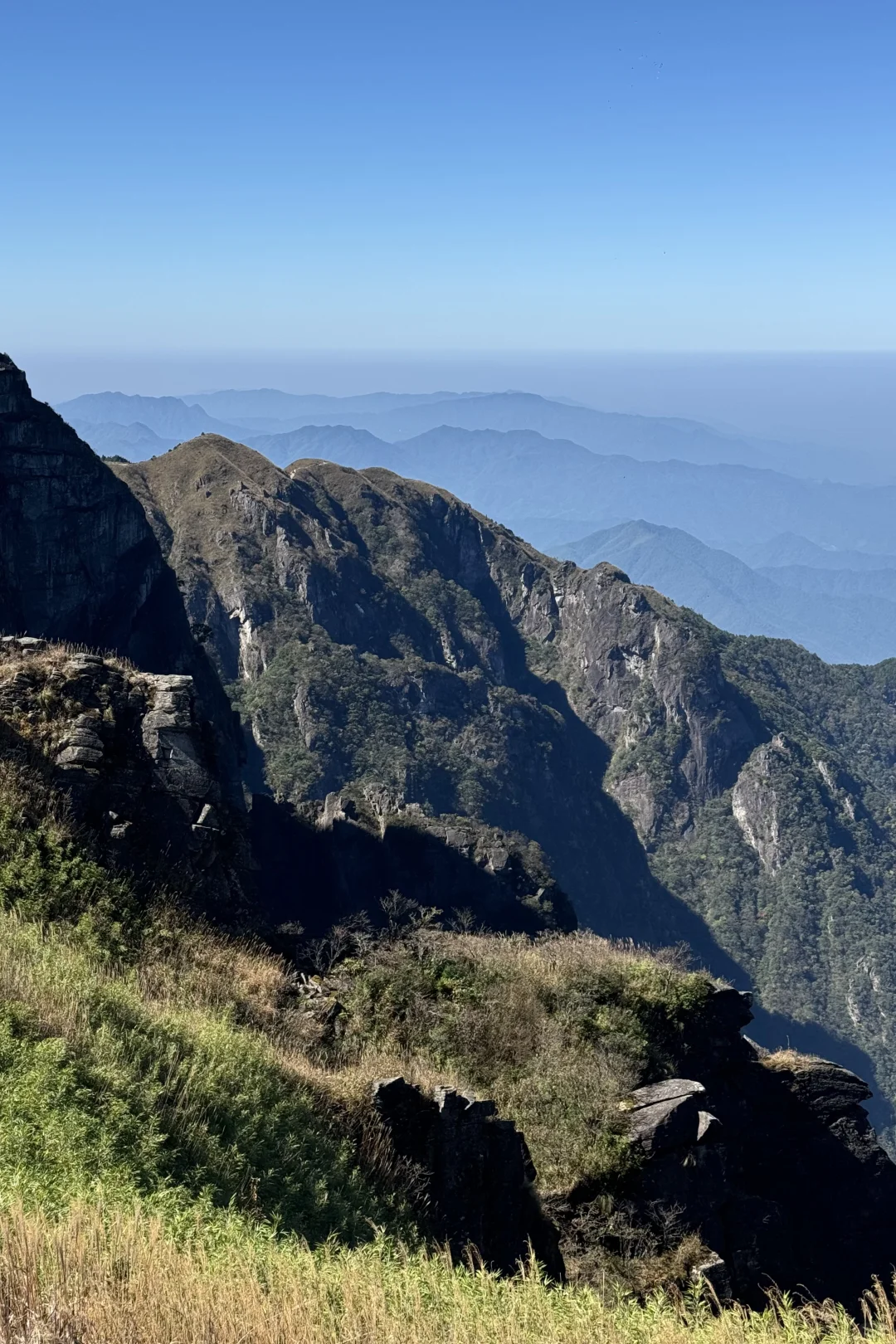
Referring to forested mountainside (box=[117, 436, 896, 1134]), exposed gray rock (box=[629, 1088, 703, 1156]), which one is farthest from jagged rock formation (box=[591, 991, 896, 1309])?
forested mountainside (box=[117, 436, 896, 1134])

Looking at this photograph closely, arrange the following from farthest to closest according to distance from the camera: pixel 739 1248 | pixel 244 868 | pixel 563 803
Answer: pixel 563 803 → pixel 244 868 → pixel 739 1248

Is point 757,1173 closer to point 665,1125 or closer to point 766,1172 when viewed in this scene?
point 766,1172

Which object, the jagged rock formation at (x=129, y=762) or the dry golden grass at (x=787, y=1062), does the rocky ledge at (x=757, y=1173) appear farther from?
the jagged rock formation at (x=129, y=762)

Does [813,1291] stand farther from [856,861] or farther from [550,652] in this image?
[550,652]

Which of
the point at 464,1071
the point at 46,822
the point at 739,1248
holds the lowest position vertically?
the point at 739,1248

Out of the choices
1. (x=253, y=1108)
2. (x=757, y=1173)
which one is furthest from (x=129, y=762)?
(x=757, y=1173)

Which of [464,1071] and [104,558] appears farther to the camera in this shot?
[104,558]

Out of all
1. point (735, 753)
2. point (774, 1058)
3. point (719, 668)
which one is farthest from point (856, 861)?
point (774, 1058)

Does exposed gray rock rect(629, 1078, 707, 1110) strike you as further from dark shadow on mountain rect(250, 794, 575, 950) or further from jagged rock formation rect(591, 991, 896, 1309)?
dark shadow on mountain rect(250, 794, 575, 950)
